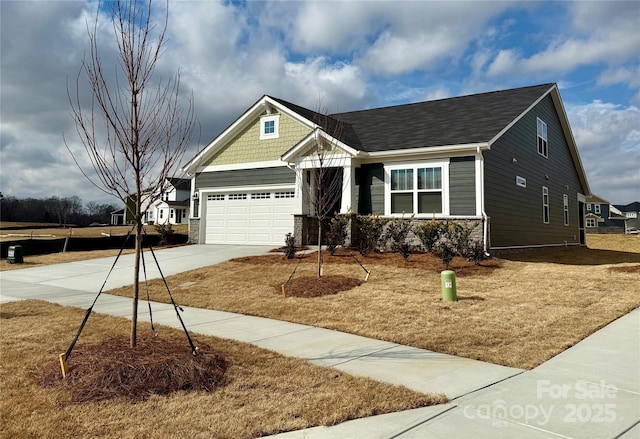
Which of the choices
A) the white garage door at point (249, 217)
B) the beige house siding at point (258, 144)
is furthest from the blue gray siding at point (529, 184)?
the white garage door at point (249, 217)

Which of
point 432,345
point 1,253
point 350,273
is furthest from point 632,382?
point 1,253

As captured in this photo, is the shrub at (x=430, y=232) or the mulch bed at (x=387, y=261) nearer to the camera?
the mulch bed at (x=387, y=261)

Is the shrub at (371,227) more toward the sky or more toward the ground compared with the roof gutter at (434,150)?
more toward the ground

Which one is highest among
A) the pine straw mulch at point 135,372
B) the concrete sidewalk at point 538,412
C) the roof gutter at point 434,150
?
the roof gutter at point 434,150

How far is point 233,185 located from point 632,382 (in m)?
16.9

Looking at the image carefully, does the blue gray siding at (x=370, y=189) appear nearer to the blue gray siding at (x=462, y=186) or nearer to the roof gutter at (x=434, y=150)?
the roof gutter at (x=434, y=150)

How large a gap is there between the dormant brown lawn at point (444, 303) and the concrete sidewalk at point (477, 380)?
12.9 inches

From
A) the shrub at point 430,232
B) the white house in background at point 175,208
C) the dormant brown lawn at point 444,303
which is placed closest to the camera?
the dormant brown lawn at point 444,303

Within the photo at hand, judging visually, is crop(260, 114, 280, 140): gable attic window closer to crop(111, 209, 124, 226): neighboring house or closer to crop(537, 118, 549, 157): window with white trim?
crop(537, 118, 549, 157): window with white trim

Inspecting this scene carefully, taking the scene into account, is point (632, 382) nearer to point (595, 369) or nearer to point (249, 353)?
point (595, 369)

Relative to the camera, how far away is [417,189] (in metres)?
14.9

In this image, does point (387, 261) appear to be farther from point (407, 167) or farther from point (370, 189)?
point (407, 167)

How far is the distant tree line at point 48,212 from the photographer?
68750 mm

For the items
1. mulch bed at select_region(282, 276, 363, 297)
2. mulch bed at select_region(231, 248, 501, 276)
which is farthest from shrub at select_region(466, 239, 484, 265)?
mulch bed at select_region(282, 276, 363, 297)
